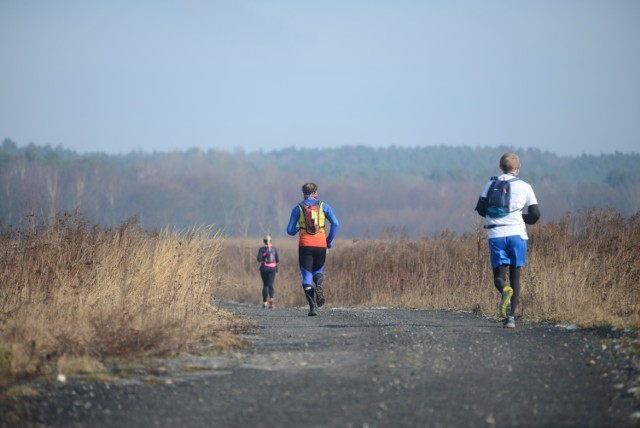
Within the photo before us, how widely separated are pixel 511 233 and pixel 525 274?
3.53m

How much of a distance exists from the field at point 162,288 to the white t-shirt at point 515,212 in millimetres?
1340

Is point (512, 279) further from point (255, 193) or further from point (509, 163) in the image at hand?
point (255, 193)

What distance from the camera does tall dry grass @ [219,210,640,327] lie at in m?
12.5

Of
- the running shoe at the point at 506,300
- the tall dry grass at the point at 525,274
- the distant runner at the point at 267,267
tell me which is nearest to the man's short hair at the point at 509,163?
the running shoe at the point at 506,300

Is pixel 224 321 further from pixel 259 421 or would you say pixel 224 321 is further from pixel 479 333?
pixel 259 421

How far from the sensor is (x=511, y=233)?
11.3m

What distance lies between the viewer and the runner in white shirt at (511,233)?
11234 millimetres

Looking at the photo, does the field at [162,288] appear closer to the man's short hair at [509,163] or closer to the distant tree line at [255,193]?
the man's short hair at [509,163]

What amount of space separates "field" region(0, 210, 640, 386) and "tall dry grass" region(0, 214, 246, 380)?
17mm

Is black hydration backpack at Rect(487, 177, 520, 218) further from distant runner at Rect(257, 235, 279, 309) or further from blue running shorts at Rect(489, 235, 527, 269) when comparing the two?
distant runner at Rect(257, 235, 279, 309)

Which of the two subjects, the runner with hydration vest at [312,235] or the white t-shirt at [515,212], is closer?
the white t-shirt at [515,212]

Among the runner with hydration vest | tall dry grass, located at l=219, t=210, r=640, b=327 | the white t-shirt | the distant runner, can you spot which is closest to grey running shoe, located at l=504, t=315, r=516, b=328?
tall dry grass, located at l=219, t=210, r=640, b=327

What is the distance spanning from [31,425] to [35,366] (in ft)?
5.45

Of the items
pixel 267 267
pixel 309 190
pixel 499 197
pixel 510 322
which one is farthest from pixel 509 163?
pixel 267 267
